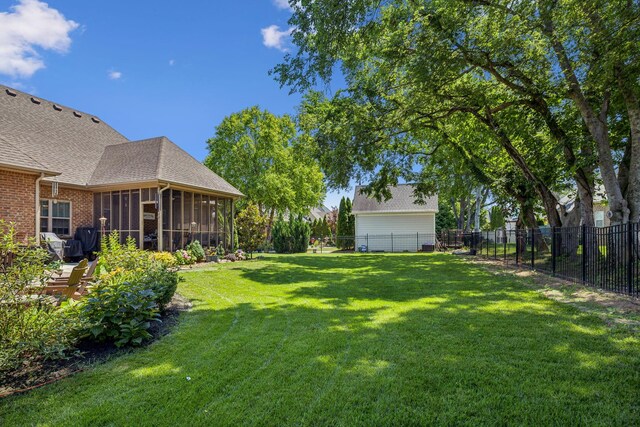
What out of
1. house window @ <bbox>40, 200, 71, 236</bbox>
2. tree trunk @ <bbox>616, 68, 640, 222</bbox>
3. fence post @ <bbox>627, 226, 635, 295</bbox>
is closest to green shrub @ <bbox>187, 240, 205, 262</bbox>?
house window @ <bbox>40, 200, 71, 236</bbox>

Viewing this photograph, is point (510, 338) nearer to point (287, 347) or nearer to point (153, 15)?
point (287, 347)

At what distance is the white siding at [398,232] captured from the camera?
26.8 m

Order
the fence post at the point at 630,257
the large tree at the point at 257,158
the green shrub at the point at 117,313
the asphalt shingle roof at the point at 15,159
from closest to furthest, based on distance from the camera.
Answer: the green shrub at the point at 117,313 < the fence post at the point at 630,257 < the asphalt shingle roof at the point at 15,159 < the large tree at the point at 257,158

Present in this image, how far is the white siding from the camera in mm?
26812

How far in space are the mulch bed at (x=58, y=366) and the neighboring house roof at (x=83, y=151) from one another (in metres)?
10.3

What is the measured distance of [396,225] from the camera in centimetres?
2736

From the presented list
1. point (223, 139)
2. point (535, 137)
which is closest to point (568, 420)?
point (535, 137)

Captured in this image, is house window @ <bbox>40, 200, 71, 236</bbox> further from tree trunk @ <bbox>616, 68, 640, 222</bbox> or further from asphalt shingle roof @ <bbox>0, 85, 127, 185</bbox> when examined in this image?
tree trunk @ <bbox>616, 68, 640, 222</bbox>

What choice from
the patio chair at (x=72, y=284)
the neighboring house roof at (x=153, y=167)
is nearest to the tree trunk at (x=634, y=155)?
the patio chair at (x=72, y=284)

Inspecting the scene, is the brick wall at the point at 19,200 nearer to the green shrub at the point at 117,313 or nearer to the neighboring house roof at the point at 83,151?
the neighboring house roof at the point at 83,151

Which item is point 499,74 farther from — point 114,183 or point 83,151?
point 83,151

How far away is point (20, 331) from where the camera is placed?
367 cm

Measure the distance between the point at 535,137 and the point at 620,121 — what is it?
9.16 feet

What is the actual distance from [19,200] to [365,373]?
11.4 metres
